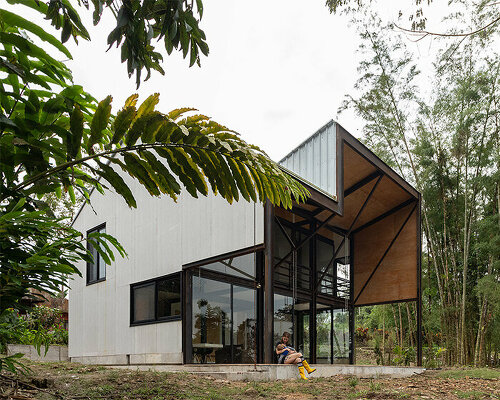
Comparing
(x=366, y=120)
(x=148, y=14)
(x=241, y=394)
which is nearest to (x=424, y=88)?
(x=366, y=120)

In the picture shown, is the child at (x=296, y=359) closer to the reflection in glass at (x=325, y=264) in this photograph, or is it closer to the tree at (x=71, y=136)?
the reflection in glass at (x=325, y=264)

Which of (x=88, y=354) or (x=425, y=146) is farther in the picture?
(x=425, y=146)

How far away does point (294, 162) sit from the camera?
9758 millimetres

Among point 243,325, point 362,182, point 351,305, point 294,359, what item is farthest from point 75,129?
point 351,305

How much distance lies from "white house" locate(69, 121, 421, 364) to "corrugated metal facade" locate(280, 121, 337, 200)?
0.03m

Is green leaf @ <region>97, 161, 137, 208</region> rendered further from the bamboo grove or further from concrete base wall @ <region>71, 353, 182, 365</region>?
the bamboo grove

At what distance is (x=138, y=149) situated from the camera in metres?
2.15

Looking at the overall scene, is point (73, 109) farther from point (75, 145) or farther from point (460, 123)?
point (460, 123)

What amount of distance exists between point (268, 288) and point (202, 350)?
256 centimetres

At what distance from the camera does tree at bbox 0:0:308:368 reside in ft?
6.41

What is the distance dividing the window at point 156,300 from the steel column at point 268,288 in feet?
8.26

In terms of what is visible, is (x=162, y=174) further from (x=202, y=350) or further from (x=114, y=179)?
(x=202, y=350)

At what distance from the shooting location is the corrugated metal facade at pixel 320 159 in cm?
856

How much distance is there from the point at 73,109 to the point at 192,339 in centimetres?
760
